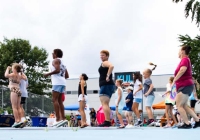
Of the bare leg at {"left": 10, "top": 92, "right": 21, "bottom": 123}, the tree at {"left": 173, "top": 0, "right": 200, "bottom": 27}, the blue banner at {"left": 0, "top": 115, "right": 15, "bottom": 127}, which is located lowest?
the blue banner at {"left": 0, "top": 115, "right": 15, "bottom": 127}

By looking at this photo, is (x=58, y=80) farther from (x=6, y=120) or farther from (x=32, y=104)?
Result: (x=32, y=104)

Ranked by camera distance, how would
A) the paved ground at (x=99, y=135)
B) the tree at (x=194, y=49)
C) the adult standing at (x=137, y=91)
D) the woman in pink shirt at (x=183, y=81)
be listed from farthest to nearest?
1. the tree at (x=194, y=49)
2. the adult standing at (x=137, y=91)
3. the woman in pink shirt at (x=183, y=81)
4. the paved ground at (x=99, y=135)

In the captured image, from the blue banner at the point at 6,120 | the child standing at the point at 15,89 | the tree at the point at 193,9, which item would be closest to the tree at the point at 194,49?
the tree at the point at 193,9

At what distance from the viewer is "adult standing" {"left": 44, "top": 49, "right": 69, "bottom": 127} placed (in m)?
9.59

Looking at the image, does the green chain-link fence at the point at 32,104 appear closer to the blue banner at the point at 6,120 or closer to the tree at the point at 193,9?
the blue banner at the point at 6,120

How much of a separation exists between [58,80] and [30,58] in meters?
43.2

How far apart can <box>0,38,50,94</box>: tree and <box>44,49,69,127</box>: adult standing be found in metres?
41.6

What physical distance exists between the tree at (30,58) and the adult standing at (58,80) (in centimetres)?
4156

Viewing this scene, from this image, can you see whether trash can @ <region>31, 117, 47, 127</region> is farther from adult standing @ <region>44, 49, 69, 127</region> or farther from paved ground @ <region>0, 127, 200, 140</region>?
paved ground @ <region>0, 127, 200, 140</region>

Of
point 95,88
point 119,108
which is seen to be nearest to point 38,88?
point 95,88

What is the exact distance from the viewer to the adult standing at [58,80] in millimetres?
9594

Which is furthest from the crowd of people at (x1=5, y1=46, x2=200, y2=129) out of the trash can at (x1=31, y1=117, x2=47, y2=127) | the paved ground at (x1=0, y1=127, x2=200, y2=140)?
the trash can at (x1=31, y1=117, x2=47, y2=127)

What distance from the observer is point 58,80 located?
9.67 meters

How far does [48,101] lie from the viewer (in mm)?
22188
